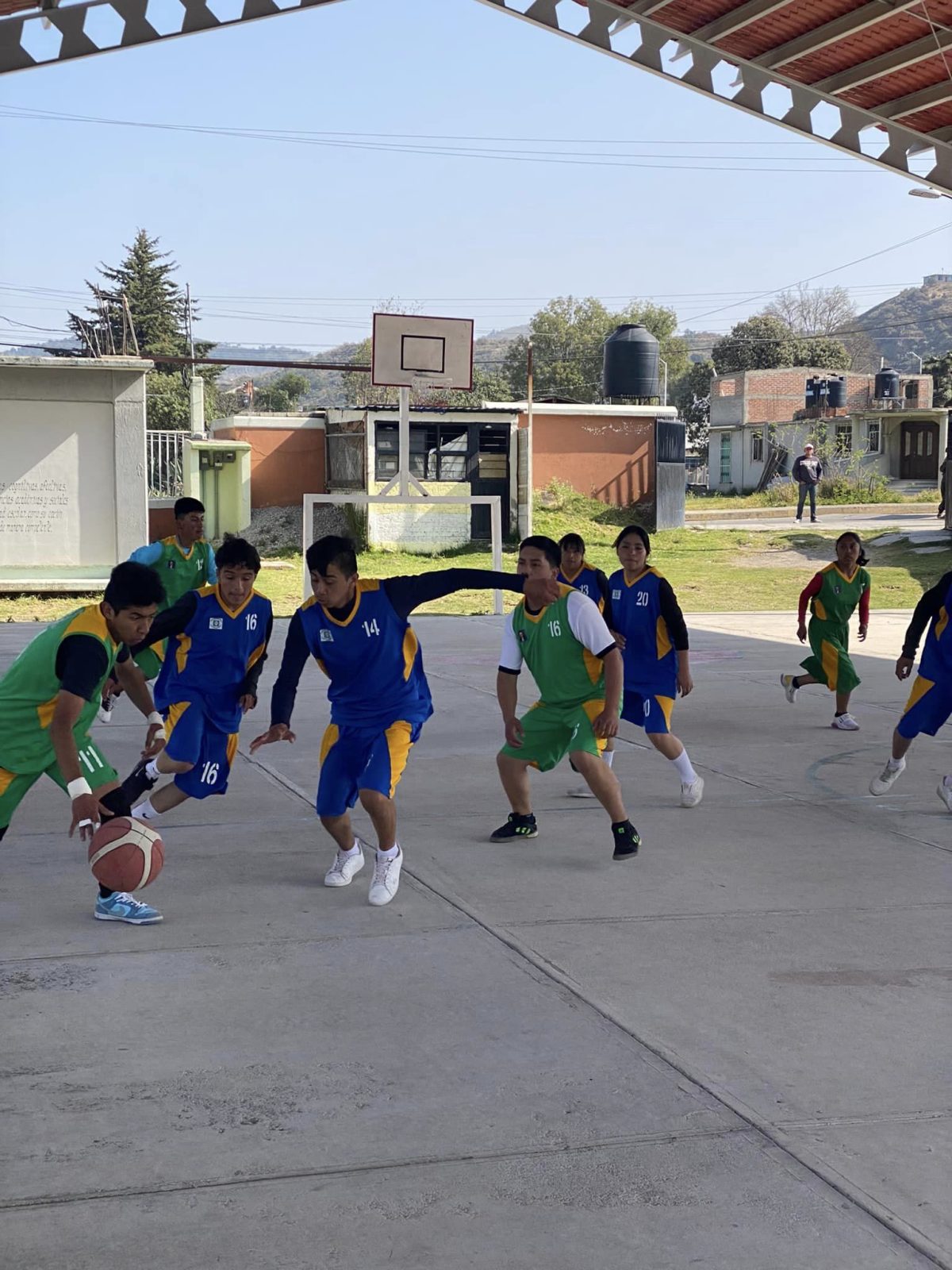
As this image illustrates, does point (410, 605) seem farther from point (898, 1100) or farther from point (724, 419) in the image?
point (724, 419)

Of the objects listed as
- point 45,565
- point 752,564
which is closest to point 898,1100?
point 45,565

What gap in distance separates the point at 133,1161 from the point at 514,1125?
105cm

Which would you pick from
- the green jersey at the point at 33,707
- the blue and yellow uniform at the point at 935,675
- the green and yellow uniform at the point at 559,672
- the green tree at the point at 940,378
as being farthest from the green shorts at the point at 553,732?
the green tree at the point at 940,378

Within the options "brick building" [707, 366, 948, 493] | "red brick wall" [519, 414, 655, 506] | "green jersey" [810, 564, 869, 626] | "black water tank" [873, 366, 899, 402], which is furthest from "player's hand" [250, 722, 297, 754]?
"black water tank" [873, 366, 899, 402]

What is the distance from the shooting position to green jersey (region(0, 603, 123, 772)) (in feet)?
17.9

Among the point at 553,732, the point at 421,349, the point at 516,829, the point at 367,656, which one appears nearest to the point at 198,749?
the point at 367,656

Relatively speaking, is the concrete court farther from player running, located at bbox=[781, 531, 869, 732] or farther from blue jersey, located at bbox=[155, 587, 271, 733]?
player running, located at bbox=[781, 531, 869, 732]

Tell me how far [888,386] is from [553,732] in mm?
66292

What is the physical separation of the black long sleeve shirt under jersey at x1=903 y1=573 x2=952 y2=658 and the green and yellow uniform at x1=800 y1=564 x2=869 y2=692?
263 centimetres

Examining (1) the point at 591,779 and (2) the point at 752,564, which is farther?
(2) the point at 752,564

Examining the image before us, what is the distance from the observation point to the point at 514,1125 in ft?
12.9

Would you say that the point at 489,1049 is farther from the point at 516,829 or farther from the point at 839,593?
the point at 839,593

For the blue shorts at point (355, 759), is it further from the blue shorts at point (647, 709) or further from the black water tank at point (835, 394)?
the black water tank at point (835, 394)

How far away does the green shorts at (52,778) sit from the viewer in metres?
5.59
